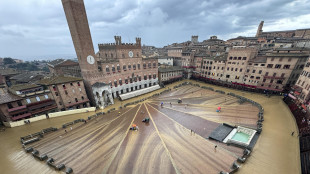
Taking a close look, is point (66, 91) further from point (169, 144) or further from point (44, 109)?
point (169, 144)

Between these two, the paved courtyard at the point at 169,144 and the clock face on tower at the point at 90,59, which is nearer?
the paved courtyard at the point at 169,144

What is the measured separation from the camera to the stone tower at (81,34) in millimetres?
30750


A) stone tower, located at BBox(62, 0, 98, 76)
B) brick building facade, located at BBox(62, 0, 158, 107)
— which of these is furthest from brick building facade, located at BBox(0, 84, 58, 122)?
stone tower, located at BBox(62, 0, 98, 76)

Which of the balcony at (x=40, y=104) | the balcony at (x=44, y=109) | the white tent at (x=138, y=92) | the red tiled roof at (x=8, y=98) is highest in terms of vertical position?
the red tiled roof at (x=8, y=98)

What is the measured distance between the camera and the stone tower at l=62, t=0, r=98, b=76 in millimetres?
30750

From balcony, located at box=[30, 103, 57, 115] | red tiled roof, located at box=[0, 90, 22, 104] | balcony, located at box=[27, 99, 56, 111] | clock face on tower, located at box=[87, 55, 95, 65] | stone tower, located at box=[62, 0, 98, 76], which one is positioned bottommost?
balcony, located at box=[30, 103, 57, 115]

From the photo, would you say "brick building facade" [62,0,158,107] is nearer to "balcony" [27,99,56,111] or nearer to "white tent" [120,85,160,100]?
"white tent" [120,85,160,100]

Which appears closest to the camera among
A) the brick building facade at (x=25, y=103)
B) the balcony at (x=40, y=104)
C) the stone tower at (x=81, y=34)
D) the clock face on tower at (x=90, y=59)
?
the brick building facade at (x=25, y=103)

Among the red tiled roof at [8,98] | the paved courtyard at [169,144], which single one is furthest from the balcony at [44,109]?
the paved courtyard at [169,144]

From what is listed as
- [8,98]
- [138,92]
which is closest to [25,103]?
[8,98]

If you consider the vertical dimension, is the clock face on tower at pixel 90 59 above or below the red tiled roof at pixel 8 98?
above

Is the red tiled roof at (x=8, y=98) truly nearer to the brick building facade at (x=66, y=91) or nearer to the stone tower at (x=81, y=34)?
the brick building facade at (x=66, y=91)

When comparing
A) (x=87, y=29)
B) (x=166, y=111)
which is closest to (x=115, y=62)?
(x=87, y=29)

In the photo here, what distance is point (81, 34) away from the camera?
33031 mm
